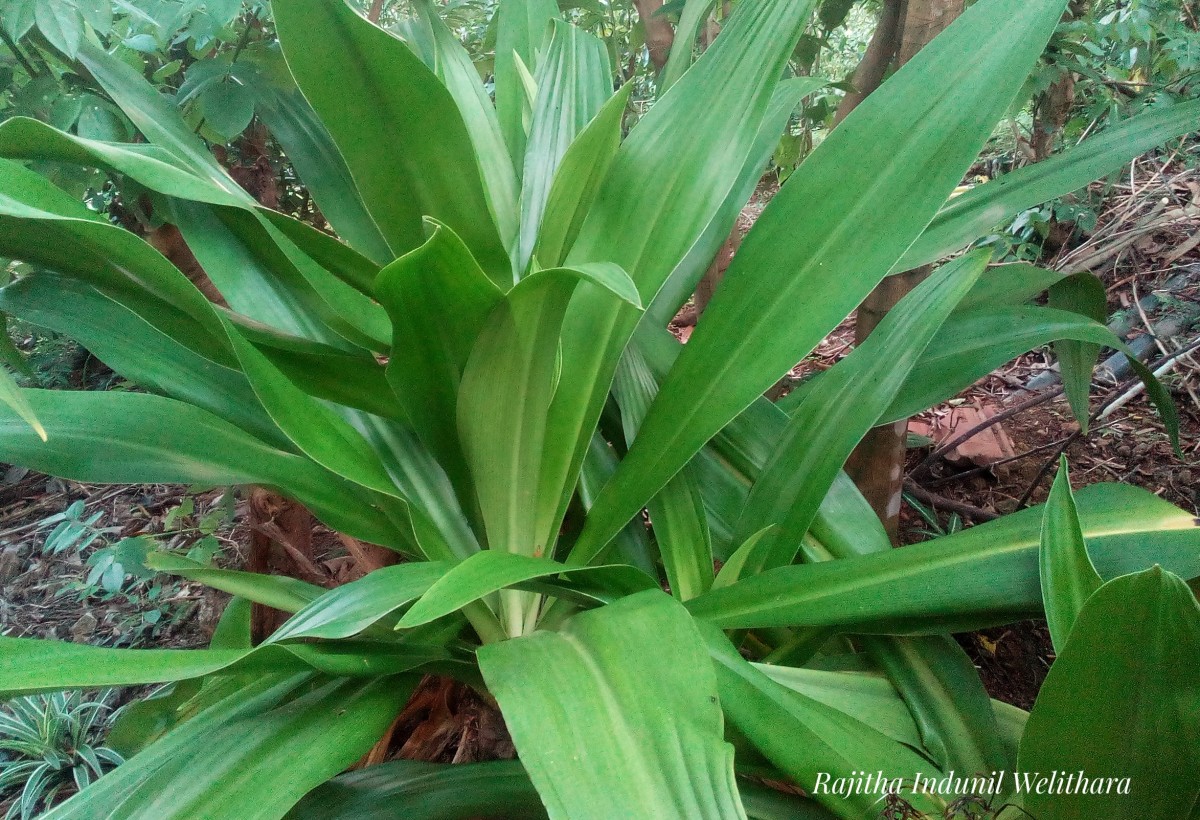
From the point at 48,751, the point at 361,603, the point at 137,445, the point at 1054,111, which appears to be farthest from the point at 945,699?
the point at 48,751

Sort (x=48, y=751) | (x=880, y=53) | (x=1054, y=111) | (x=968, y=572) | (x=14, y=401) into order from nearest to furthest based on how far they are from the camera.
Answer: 1. (x=14, y=401)
2. (x=968, y=572)
3. (x=880, y=53)
4. (x=48, y=751)
5. (x=1054, y=111)

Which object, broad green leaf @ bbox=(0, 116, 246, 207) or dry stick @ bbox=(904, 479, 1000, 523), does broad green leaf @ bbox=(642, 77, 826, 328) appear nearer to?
broad green leaf @ bbox=(0, 116, 246, 207)

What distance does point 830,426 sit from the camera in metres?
0.59

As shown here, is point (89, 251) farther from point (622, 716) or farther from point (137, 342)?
point (622, 716)

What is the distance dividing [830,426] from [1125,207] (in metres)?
1.34

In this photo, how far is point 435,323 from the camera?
48cm

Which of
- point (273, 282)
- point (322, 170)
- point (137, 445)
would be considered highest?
point (322, 170)

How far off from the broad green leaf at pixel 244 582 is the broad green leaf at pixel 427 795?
0.15 meters

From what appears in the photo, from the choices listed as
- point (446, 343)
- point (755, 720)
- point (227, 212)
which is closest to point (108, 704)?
point (227, 212)

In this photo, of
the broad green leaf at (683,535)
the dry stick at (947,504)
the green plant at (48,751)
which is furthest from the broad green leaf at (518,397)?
the green plant at (48,751)

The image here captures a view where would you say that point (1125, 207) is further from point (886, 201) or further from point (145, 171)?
point (145, 171)

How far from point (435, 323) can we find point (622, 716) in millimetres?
291

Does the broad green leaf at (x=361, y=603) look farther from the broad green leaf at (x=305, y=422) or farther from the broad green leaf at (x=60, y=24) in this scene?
the broad green leaf at (x=60, y=24)

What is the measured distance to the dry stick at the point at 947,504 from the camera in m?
0.99
